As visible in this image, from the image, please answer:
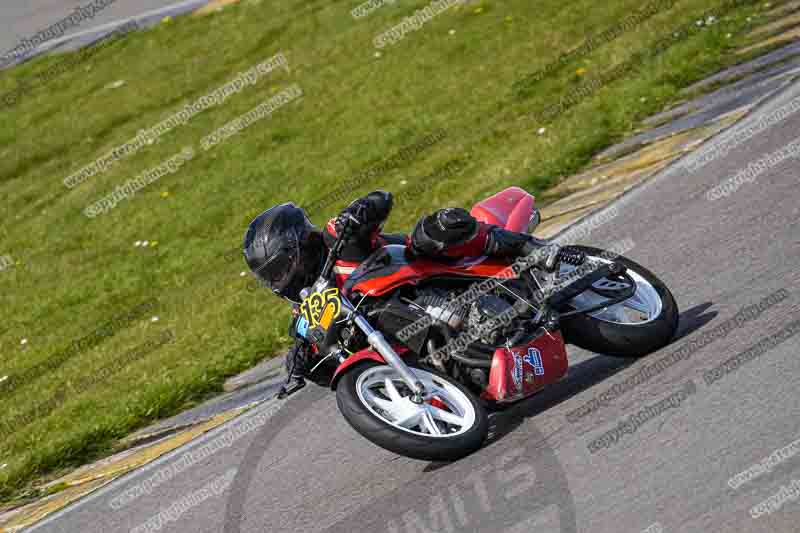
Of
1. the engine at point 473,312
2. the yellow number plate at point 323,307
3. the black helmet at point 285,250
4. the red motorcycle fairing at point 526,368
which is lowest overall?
the red motorcycle fairing at point 526,368

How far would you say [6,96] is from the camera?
928 inches

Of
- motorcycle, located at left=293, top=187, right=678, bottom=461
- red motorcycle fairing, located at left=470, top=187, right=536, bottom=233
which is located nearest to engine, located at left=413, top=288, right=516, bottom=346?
motorcycle, located at left=293, top=187, right=678, bottom=461

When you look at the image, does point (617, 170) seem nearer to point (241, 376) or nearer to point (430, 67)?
point (241, 376)

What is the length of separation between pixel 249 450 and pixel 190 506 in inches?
25.5

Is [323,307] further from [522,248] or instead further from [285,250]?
[522,248]

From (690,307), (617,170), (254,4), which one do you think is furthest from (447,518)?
(254,4)

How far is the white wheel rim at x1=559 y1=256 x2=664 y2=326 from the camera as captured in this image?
615cm

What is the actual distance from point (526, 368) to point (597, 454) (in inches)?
28.1

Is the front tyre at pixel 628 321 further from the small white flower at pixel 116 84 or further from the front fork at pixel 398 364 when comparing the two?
the small white flower at pixel 116 84

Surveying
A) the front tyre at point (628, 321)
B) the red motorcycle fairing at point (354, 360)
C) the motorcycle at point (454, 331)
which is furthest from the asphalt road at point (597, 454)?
the red motorcycle fairing at point (354, 360)

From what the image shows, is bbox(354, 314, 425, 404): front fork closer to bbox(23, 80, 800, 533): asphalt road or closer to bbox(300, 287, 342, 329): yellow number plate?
bbox(300, 287, 342, 329): yellow number plate

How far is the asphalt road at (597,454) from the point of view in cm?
452

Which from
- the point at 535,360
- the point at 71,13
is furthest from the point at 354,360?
the point at 71,13

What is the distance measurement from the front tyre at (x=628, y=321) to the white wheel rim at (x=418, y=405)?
863 millimetres
